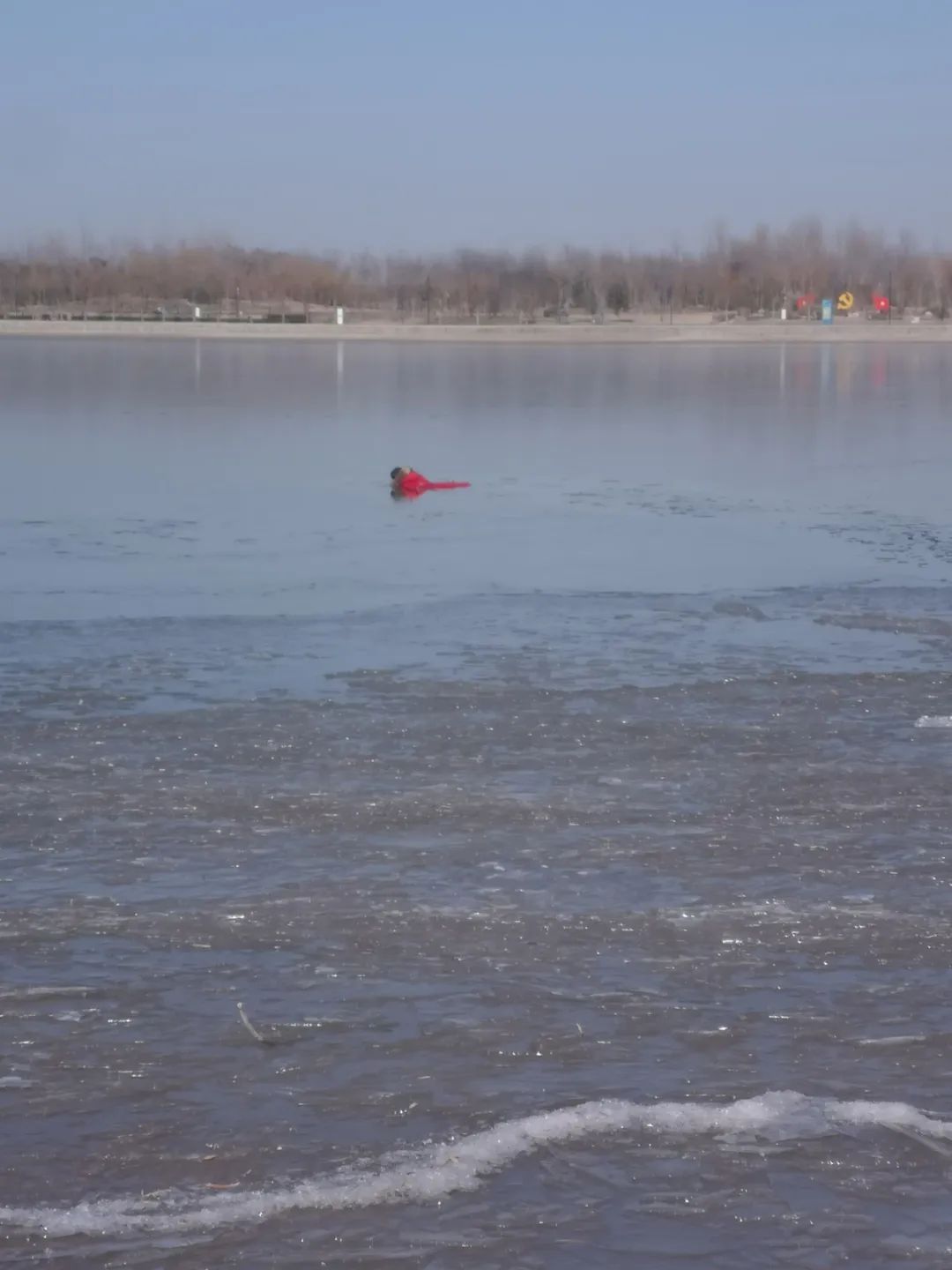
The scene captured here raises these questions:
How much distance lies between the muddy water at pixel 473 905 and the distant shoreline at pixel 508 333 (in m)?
60.1

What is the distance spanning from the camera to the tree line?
107 meters

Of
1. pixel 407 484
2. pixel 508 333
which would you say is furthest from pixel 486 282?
pixel 407 484

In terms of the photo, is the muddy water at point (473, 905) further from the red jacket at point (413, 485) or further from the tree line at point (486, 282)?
the tree line at point (486, 282)

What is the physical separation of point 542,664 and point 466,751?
4.98 feet

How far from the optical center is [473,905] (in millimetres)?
4582

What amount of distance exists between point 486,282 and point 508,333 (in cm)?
3544

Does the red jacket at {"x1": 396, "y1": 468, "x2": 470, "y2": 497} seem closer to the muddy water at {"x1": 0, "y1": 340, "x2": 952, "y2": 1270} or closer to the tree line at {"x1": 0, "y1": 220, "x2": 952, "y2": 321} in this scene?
the muddy water at {"x1": 0, "y1": 340, "x2": 952, "y2": 1270}

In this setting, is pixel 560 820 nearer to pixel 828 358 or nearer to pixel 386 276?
pixel 828 358

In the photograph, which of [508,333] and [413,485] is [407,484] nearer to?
[413,485]

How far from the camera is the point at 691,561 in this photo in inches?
431

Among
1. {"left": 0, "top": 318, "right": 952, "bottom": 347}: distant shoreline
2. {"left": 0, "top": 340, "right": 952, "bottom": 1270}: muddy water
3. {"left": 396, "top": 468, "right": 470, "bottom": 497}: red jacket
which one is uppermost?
{"left": 0, "top": 318, "right": 952, "bottom": 347}: distant shoreline

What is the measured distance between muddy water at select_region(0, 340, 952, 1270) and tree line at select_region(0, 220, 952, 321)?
8931 cm

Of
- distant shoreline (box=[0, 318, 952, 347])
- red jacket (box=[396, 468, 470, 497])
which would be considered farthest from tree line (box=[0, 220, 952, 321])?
red jacket (box=[396, 468, 470, 497])

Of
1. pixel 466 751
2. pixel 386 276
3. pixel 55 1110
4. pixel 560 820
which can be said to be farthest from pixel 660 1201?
pixel 386 276
